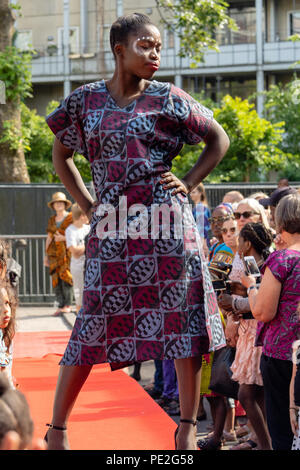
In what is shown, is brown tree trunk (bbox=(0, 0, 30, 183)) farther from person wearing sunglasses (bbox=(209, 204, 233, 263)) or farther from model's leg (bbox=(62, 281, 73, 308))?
person wearing sunglasses (bbox=(209, 204, 233, 263))

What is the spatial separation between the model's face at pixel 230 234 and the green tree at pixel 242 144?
47.2ft

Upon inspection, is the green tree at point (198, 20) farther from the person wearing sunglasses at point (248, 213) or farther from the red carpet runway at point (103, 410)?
the person wearing sunglasses at point (248, 213)

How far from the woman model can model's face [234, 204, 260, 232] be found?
269cm

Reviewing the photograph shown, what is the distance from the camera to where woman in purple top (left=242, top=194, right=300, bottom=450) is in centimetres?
409

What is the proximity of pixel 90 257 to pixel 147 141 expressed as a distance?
541 mm

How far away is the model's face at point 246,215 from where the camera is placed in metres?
6.10

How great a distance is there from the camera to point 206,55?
119 ft

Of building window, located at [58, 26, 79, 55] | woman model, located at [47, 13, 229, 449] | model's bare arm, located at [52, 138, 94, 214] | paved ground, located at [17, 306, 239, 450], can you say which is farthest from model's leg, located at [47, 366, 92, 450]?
building window, located at [58, 26, 79, 55]

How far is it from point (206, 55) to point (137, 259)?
34055 mm

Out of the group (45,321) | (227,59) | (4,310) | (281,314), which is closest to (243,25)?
(227,59)

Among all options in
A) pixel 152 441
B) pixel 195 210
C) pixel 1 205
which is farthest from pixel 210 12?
pixel 152 441

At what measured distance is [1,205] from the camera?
47.1 ft

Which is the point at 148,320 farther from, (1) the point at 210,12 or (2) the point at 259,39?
(2) the point at 259,39

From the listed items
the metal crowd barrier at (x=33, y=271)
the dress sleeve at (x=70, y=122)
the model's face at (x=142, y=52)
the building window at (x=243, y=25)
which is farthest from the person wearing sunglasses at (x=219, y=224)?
the building window at (x=243, y=25)
